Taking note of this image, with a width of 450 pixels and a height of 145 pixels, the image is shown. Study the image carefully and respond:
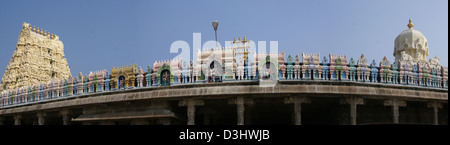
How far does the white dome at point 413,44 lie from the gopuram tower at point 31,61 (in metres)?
Result: 31.0

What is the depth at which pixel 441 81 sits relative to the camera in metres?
21.7

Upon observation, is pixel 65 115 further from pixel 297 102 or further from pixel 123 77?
pixel 297 102

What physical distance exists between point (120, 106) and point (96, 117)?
4.08ft

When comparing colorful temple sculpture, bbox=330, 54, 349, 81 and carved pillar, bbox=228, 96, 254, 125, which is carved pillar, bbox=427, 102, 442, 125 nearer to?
colorful temple sculpture, bbox=330, 54, 349, 81

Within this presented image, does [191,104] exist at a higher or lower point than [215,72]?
lower

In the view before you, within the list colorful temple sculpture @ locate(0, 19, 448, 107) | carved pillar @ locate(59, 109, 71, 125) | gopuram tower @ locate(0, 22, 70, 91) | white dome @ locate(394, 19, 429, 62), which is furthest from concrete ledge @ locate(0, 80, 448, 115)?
gopuram tower @ locate(0, 22, 70, 91)

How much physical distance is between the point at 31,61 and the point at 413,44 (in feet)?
107

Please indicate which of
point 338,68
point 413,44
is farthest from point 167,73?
point 413,44

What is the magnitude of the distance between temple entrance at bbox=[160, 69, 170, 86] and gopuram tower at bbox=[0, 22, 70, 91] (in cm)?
2541

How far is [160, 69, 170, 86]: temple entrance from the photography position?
2099 cm

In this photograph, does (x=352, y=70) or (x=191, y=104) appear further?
(x=191, y=104)

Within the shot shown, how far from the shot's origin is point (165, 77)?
21094 millimetres
